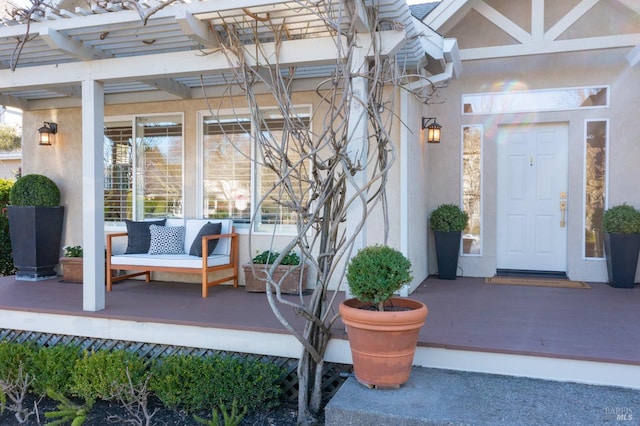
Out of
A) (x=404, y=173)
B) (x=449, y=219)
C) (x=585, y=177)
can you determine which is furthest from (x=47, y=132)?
(x=585, y=177)

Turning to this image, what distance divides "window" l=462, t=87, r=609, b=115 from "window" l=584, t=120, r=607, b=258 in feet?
0.84

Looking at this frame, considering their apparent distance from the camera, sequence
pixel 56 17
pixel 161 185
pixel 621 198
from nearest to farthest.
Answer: pixel 56 17
pixel 621 198
pixel 161 185

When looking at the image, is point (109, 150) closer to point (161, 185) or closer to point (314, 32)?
point (161, 185)

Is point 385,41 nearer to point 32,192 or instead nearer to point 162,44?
point 162,44

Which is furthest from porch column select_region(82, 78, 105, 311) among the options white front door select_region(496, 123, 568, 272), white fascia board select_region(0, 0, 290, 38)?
white front door select_region(496, 123, 568, 272)

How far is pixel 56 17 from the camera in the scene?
3.64 metres

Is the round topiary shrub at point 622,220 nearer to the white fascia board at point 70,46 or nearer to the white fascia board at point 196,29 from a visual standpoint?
the white fascia board at point 196,29

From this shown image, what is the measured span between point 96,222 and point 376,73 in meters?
2.60

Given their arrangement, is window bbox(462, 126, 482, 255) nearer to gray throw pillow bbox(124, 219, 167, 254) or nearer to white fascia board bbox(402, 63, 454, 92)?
white fascia board bbox(402, 63, 454, 92)

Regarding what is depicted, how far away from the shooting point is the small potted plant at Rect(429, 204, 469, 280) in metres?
5.57

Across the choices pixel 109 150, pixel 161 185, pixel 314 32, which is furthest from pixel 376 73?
pixel 109 150

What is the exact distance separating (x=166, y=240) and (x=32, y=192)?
6.52 feet

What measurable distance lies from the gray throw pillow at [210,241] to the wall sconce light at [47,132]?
2538 millimetres

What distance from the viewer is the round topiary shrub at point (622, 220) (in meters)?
4.98
